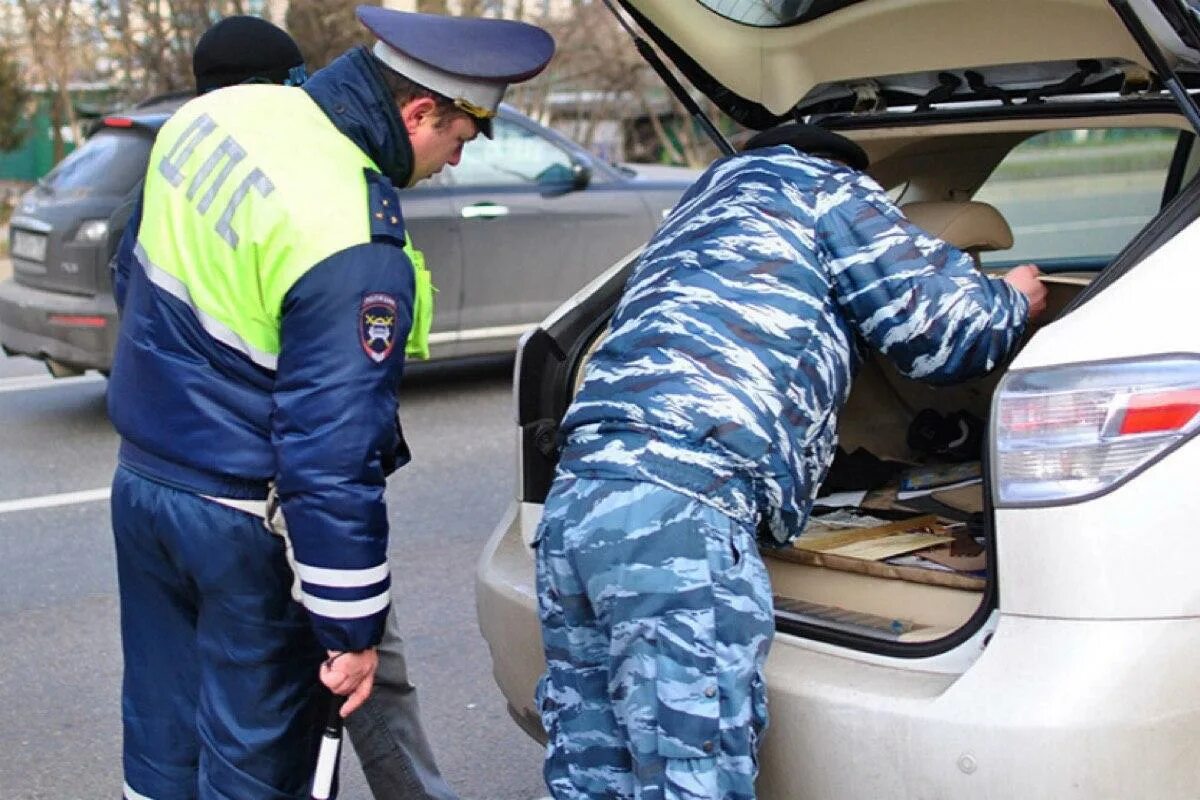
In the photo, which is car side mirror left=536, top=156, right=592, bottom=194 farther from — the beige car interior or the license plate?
the beige car interior

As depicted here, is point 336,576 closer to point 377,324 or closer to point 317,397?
point 317,397

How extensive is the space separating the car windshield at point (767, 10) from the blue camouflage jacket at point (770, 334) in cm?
74

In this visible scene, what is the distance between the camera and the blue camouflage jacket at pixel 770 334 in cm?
258

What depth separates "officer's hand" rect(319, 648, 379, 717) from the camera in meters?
2.78

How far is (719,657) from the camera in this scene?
2518 mm

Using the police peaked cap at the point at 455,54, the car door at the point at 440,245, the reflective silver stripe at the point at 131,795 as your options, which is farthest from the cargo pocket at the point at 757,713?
the car door at the point at 440,245

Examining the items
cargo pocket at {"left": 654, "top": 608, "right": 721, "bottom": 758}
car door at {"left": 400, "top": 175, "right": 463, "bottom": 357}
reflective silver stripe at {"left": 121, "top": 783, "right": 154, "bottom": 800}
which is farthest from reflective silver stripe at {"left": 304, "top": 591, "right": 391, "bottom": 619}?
car door at {"left": 400, "top": 175, "right": 463, "bottom": 357}

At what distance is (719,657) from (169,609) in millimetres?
1077

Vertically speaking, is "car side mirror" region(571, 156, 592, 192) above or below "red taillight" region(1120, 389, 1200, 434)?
below

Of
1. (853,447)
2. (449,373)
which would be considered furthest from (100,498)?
(853,447)

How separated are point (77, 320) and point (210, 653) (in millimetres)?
5541

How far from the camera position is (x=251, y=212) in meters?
2.67

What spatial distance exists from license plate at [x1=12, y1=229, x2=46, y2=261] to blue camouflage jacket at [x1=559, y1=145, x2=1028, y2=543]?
6.16m

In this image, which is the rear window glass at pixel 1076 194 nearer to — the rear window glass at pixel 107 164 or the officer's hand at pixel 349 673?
the officer's hand at pixel 349 673
